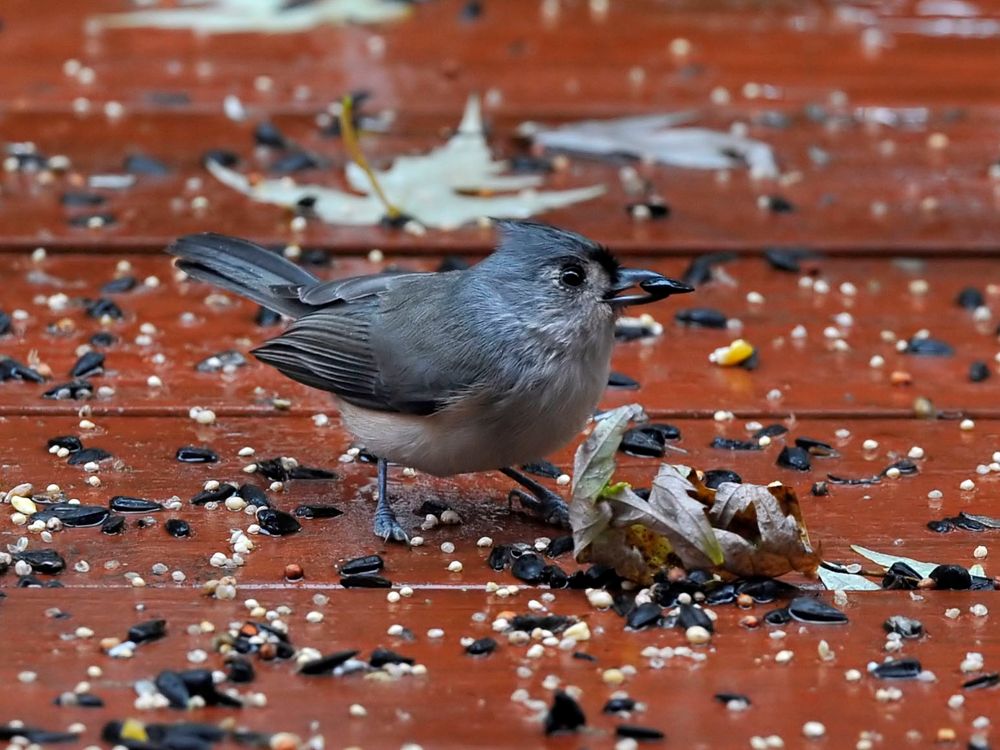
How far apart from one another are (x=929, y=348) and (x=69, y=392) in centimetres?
215

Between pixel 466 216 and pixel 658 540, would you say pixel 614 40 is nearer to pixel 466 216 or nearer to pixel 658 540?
pixel 466 216

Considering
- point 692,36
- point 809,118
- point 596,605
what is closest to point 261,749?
point 596,605

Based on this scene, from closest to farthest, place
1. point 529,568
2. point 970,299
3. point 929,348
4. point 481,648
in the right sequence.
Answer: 1. point 481,648
2. point 529,568
3. point 929,348
4. point 970,299

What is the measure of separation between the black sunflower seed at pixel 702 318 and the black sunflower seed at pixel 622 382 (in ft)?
1.28

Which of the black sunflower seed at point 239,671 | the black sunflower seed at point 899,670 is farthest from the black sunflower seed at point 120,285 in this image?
the black sunflower seed at point 899,670

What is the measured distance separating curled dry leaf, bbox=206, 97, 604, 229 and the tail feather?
3.35 ft

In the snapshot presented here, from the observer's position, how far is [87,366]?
4.14 metres

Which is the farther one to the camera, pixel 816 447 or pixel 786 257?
pixel 786 257

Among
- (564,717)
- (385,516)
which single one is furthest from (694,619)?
(385,516)

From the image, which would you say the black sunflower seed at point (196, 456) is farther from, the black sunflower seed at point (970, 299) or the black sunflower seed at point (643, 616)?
the black sunflower seed at point (970, 299)

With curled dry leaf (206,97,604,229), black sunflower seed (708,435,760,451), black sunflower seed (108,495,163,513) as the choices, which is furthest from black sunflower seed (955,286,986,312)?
black sunflower seed (108,495,163,513)

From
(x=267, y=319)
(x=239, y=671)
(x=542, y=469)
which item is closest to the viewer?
(x=239, y=671)

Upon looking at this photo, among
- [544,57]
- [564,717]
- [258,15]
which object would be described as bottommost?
[564,717]

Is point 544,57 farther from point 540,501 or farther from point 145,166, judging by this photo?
point 540,501
